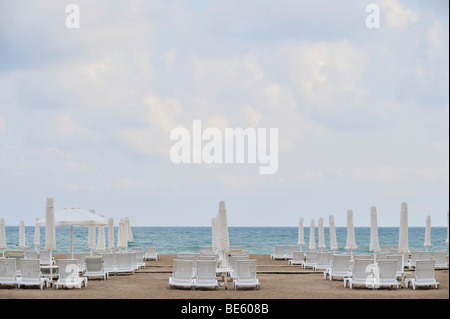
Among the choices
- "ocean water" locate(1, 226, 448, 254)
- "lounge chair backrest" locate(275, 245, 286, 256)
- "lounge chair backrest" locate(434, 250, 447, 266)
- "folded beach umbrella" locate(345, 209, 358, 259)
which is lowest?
"ocean water" locate(1, 226, 448, 254)

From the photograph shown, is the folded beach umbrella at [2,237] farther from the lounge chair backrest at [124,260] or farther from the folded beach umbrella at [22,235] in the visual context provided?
the lounge chair backrest at [124,260]

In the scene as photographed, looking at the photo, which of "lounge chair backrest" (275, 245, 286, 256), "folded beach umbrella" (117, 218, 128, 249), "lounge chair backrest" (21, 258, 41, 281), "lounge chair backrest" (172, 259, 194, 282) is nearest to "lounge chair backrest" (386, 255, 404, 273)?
"lounge chair backrest" (172, 259, 194, 282)

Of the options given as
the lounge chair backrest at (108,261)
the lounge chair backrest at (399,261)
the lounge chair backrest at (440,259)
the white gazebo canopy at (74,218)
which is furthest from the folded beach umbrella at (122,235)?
the lounge chair backrest at (440,259)

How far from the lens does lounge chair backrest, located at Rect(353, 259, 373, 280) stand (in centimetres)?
1533

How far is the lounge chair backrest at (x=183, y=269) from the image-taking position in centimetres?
1545

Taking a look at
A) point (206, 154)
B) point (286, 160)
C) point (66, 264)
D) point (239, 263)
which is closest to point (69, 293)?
point (66, 264)

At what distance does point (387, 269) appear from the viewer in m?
15.2

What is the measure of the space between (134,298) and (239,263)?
279 centimetres

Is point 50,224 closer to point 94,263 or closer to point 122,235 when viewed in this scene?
point 94,263

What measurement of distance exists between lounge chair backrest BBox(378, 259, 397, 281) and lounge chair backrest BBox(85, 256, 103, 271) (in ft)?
24.4

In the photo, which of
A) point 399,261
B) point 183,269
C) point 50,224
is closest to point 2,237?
point 50,224

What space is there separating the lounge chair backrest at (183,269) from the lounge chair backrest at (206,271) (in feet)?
0.74

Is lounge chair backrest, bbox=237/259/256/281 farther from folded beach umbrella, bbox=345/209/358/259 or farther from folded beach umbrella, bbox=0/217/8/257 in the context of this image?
folded beach umbrella, bbox=0/217/8/257
